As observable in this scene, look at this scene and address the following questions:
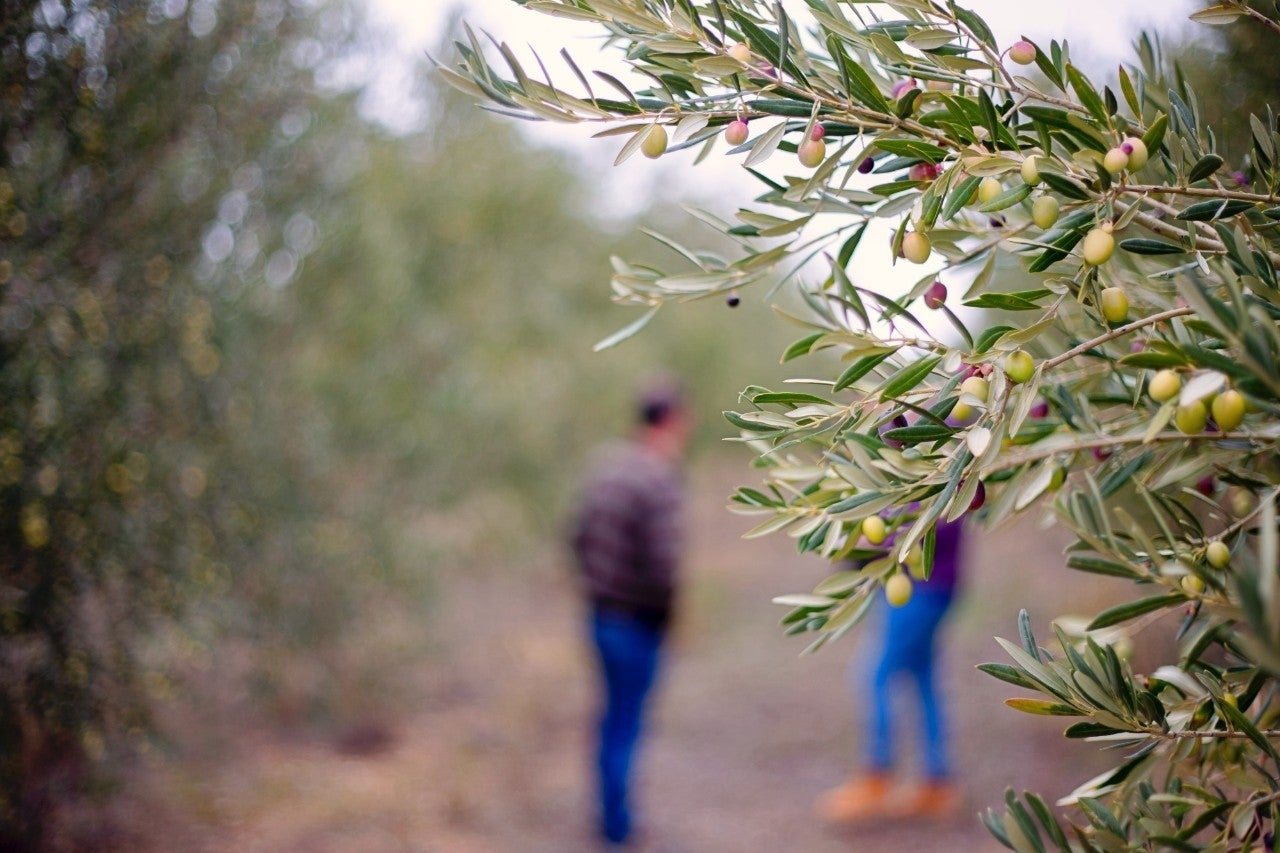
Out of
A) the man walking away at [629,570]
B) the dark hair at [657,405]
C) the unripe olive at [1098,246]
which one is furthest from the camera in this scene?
the dark hair at [657,405]

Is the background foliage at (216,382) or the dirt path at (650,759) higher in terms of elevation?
the background foliage at (216,382)

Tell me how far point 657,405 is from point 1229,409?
12.4 feet

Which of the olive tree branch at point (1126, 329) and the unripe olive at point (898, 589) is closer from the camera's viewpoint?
the olive tree branch at point (1126, 329)

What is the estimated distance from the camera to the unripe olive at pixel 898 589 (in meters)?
1.33

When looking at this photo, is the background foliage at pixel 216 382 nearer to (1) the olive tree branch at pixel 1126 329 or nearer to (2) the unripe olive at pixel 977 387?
(2) the unripe olive at pixel 977 387

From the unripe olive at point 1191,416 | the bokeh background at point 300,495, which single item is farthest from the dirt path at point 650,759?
the unripe olive at point 1191,416

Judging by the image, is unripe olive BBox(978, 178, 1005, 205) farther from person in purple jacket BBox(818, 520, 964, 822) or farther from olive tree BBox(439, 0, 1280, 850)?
person in purple jacket BBox(818, 520, 964, 822)

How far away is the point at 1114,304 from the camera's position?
1.19m

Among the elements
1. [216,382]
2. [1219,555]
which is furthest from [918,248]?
[216,382]

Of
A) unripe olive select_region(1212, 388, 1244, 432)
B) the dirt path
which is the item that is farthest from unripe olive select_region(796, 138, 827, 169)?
the dirt path

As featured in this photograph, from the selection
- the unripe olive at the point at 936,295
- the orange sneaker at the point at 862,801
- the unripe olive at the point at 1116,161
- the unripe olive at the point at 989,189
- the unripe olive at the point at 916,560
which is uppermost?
the unripe olive at the point at 1116,161

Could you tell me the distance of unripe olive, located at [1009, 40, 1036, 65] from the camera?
136 centimetres

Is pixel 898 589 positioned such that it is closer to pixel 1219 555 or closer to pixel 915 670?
pixel 1219 555

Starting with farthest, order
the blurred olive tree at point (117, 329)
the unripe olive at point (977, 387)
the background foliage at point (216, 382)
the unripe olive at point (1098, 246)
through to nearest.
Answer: the background foliage at point (216, 382) < the blurred olive tree at point (117, 329) < the unripe olive at point (977, 387) < the unripe olive at point (1098, 246)
